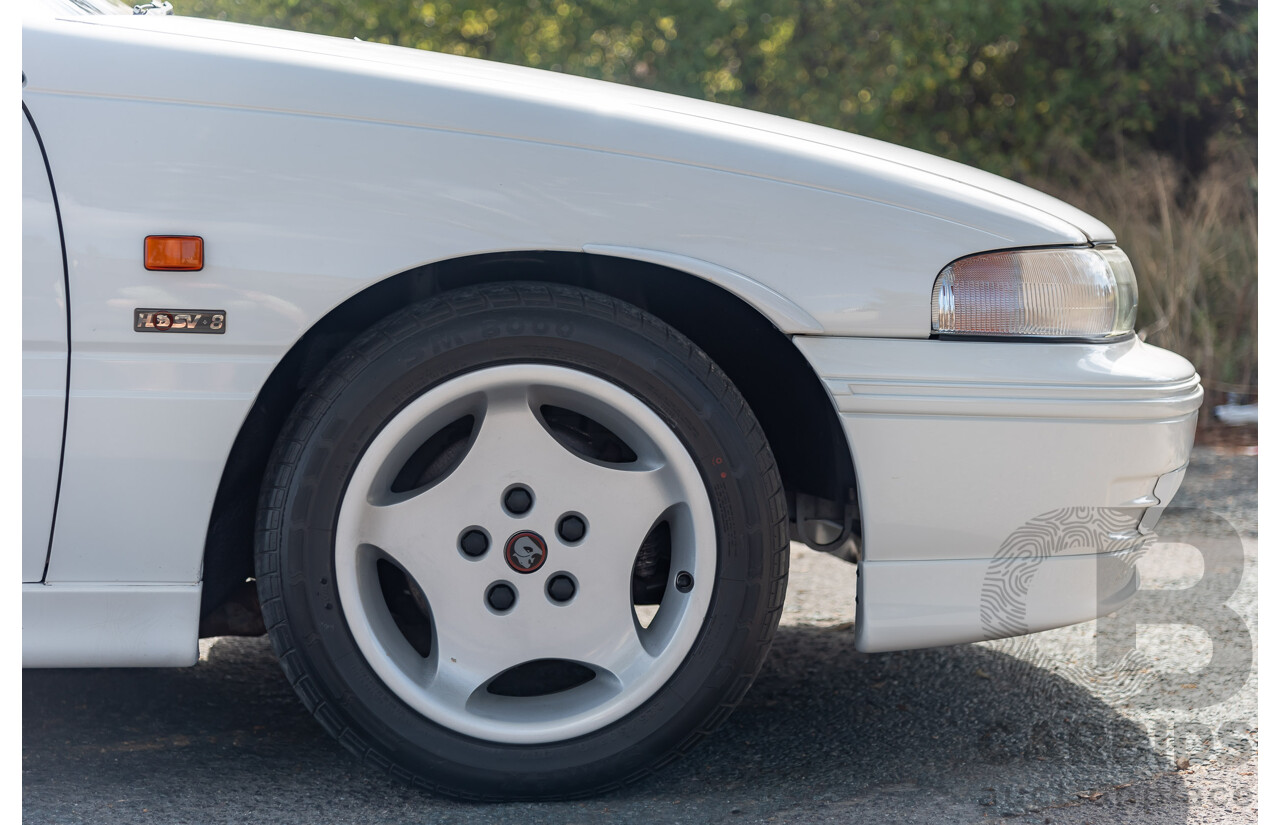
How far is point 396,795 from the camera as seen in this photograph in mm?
1989

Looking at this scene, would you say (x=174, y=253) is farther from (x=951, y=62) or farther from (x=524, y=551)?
(x=951, y=62)

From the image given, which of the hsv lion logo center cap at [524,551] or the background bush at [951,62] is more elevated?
the background bush at [951,62]

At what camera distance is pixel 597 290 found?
2057mm

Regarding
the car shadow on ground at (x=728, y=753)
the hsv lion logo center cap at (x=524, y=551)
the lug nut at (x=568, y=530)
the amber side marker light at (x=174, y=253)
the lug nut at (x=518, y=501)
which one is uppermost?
the amber side marker light at (x=174, y=253)

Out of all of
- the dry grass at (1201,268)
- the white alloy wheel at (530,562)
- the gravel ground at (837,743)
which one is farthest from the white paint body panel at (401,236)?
the dry grass at (1201,268)

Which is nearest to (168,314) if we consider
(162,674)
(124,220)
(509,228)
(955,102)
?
(124,220)

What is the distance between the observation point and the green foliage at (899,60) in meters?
6.94

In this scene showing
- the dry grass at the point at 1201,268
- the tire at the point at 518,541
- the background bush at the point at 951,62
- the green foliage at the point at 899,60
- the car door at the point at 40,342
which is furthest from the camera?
the green foliage at the point at 899,60

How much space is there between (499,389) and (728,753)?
906 mm

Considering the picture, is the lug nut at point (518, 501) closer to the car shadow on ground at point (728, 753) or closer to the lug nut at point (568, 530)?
the lug nut at point (568, 530)

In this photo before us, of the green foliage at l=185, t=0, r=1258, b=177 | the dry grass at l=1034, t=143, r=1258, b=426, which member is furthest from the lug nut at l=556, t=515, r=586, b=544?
the green foliage at l=185, t=0, r=1258, b=177

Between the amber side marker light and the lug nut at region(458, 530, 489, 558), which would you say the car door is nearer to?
the amber side marker light

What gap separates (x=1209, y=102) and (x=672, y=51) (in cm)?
350

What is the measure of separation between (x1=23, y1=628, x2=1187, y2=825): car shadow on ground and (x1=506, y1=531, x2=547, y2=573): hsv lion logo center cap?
43 cm
